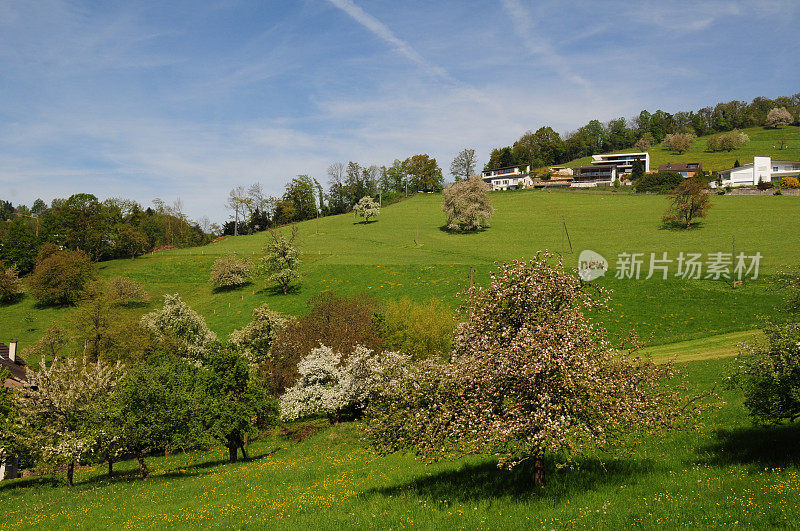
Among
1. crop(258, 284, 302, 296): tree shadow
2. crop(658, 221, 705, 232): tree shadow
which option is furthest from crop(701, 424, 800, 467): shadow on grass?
crop(658, 221, 705, 232): tree shadow

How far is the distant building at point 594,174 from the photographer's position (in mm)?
184375

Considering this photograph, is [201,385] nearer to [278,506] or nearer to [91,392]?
[91,392]

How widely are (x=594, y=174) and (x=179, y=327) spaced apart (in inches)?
6678

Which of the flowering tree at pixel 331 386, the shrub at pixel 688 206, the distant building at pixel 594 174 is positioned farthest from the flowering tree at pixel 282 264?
the distant building at pixel 594 174

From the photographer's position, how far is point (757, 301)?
5694cm

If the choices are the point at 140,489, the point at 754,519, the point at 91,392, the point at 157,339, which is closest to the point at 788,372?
the point at 754,519

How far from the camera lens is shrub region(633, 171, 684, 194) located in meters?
134

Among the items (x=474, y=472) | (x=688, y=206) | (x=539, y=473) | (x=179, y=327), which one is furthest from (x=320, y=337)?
(x=688, y=206)

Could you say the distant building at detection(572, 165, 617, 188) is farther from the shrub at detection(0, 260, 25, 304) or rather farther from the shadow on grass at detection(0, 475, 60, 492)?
the shadow on grass at detection(0, 475, 60, 492)

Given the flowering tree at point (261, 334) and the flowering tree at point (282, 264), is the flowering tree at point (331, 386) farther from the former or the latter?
the flowering tree at point (282, 264)

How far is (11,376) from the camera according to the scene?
47562 millimetres

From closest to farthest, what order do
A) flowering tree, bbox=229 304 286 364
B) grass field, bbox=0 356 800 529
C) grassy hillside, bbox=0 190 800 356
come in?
grass field, bbox=0 356 800 529
flowering tree, bbox=229 304 286 364
grassy hillside, bbox=0 190 800 356

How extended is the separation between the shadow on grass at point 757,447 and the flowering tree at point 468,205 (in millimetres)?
100104

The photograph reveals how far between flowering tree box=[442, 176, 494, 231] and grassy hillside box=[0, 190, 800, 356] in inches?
168
